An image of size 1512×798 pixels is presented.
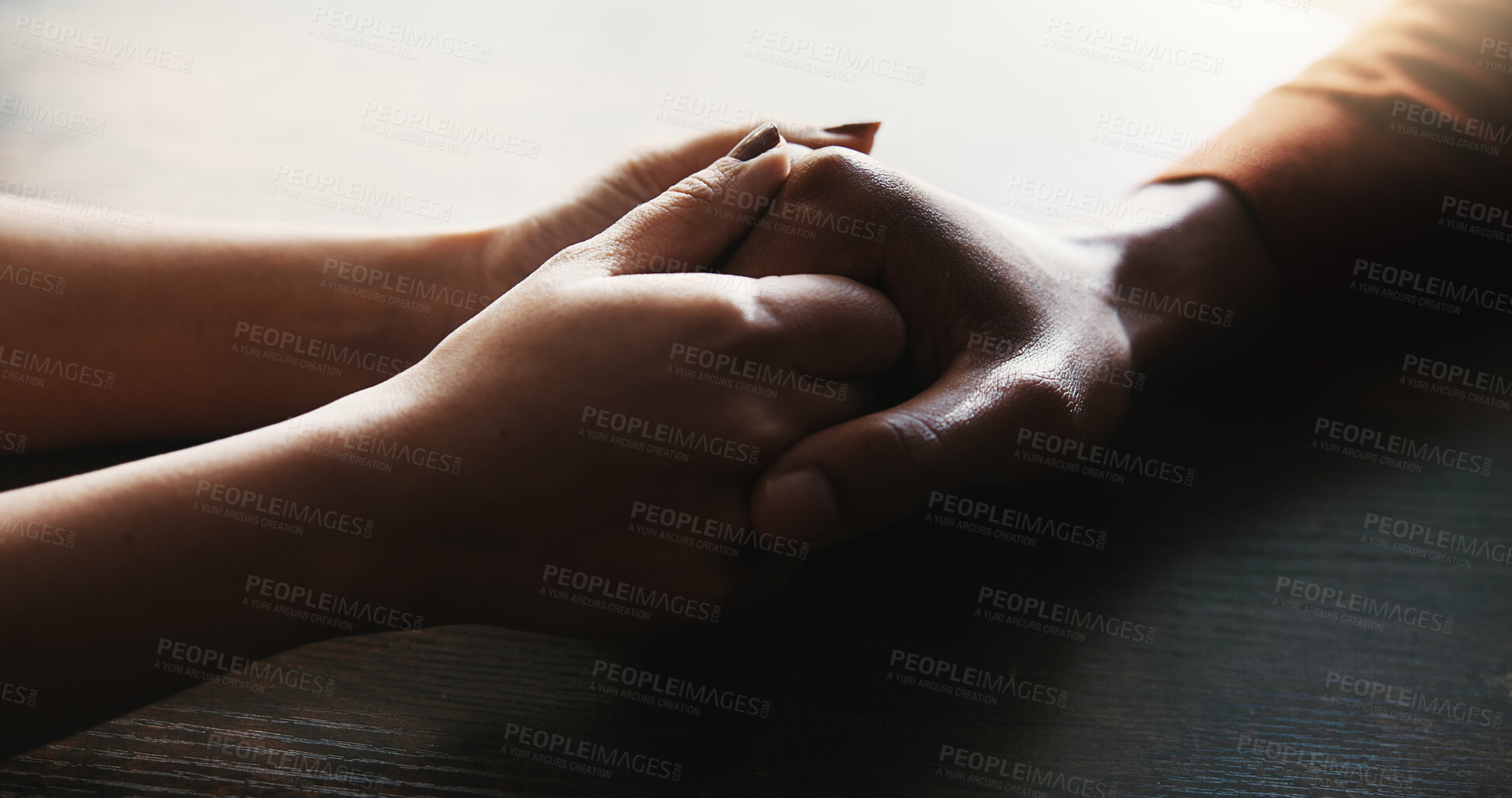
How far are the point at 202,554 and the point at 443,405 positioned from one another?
0.17 m

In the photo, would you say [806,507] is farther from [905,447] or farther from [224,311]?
[224,311]

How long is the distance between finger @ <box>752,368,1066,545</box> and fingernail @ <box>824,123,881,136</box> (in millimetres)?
404

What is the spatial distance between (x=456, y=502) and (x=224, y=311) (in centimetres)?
43

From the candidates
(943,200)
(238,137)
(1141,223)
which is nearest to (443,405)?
(943,200)

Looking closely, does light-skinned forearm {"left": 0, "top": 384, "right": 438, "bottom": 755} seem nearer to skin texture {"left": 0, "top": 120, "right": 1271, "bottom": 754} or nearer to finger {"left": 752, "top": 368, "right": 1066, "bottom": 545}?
skin texture {"left": 0, "top": 120, "right": 1271, "bottom": 754}

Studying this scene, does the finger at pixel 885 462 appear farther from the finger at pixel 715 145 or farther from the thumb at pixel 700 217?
the finger at pixel 715 145

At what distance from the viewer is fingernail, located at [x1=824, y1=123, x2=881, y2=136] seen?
0.91m

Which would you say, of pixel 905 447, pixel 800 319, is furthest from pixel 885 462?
pixel 800 319

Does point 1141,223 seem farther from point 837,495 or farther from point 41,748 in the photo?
point 41,748

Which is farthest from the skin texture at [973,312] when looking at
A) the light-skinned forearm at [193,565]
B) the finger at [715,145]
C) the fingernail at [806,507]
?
the light-skinned forearm at [193,565]

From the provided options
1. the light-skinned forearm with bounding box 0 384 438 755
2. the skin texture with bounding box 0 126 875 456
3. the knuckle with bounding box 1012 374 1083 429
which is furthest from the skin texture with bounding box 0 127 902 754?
the skin texture with bounding box 0 126 875 456

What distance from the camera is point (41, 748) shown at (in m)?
0.51

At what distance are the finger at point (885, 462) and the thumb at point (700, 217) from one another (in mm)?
215

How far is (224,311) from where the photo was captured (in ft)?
2.68
